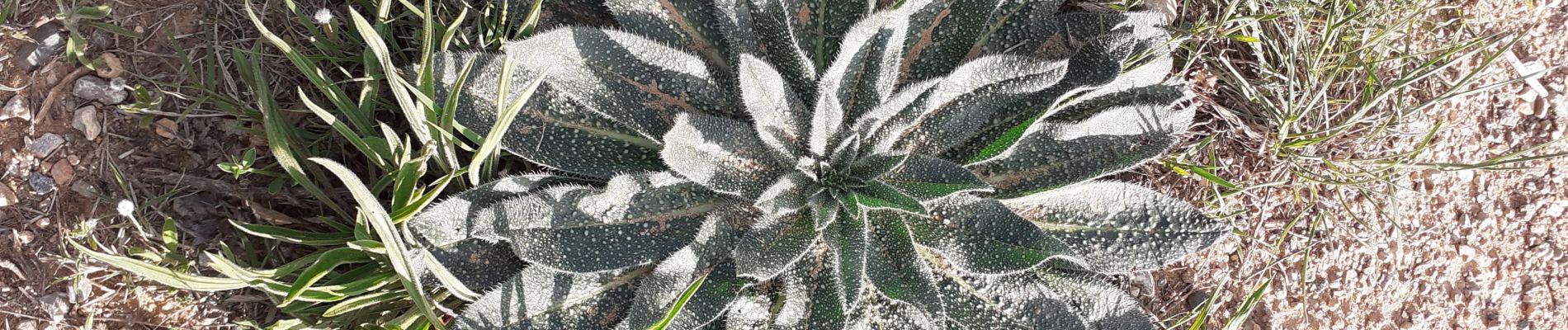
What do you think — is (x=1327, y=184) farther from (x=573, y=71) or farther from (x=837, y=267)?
(x=573, y=71)

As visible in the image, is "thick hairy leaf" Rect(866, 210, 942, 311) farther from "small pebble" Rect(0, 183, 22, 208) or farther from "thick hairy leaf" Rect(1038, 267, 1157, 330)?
"small pebble" Rect(0, 183, 22, 208)

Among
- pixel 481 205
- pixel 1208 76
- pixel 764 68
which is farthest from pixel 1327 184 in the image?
pixel 481 205

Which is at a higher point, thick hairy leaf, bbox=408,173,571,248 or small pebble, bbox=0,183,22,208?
thick hairy leaf, bbox=408,173,571,248

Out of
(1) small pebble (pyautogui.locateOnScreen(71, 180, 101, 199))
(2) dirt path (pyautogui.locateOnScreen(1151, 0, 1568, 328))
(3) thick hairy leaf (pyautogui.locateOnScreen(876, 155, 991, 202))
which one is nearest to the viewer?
(3) thick hairy leaf (pyautogui.locateOnScreen(876, 155, 991, 202))

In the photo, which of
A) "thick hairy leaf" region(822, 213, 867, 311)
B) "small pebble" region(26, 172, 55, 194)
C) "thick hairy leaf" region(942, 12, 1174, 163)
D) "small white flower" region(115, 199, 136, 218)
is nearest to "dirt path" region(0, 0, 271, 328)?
"small pebble" region(26, 172, 55, 194)

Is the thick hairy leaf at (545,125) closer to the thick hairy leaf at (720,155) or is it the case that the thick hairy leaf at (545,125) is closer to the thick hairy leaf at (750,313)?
the thick hairy leaf at (720,155)

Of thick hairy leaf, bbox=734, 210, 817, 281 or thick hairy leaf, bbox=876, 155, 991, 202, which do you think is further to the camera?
thick hairy leaf, bbox=734, 210, 817, 281

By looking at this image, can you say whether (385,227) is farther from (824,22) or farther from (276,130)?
(824,22)
